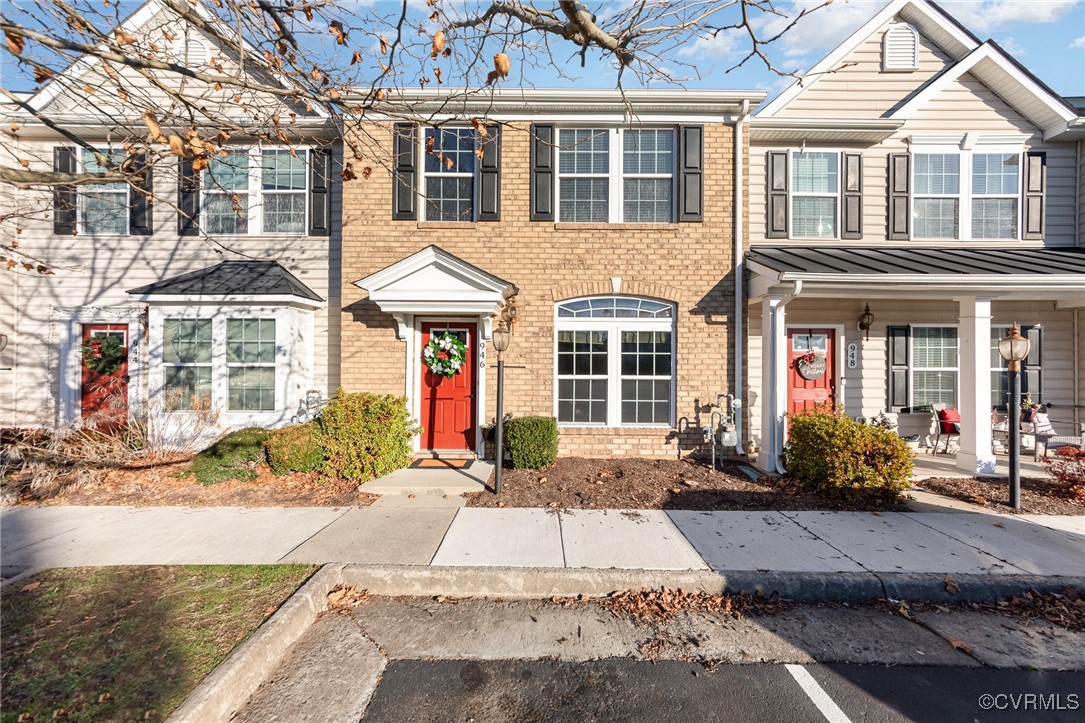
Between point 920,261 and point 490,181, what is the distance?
734cm

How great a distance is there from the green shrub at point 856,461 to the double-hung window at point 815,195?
4.21m

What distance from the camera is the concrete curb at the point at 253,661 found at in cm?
239

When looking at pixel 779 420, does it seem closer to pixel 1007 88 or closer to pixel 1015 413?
pixel 1015 413

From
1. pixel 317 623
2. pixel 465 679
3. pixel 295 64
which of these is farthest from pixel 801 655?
pixel 295 64

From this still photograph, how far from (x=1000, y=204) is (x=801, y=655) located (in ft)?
33.5

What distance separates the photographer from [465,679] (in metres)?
2.80

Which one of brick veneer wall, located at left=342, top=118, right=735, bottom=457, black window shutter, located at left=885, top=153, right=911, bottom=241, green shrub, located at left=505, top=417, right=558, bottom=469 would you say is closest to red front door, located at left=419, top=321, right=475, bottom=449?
brick veneer wall, located at left=342, top=118, right=735, bottom=457

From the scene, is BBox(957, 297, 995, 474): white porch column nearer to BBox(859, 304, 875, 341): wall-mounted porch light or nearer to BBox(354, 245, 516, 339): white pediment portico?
BBox(859, 304, 875, 341): wall-mounted porch light

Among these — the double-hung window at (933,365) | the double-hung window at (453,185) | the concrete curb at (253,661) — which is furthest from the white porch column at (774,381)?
the concrete curb at (253,661)

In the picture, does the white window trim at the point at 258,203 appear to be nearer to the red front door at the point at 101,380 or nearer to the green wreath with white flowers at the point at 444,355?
the red front door at the point at 101,380

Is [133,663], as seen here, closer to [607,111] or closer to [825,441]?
[825,441]

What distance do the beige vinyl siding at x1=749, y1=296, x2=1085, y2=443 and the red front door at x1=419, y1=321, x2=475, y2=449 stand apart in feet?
17.4

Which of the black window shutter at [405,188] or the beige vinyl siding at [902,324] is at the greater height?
the black window shutter at [405,188]

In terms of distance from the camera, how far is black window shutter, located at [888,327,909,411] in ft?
26.9
